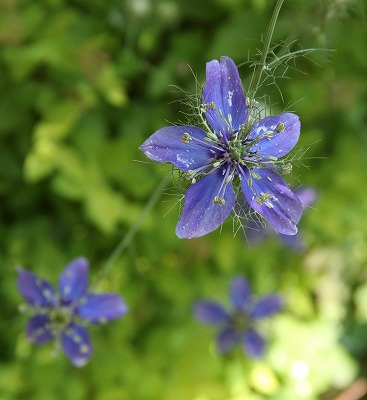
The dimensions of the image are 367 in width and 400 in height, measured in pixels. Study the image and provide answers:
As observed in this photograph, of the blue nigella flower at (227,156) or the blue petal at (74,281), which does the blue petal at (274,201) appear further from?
the blue petal at (74,281)

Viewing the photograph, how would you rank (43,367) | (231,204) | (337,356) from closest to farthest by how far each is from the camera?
(231,204) < (43,367) < (337,356)

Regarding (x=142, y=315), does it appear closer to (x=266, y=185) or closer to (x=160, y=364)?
(x=160, y=364)

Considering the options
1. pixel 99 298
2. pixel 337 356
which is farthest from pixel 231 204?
pixel 337 356

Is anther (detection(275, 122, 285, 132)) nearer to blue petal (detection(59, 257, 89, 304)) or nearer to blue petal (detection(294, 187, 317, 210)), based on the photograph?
blue petal (detection(294, 187, 317, 210))

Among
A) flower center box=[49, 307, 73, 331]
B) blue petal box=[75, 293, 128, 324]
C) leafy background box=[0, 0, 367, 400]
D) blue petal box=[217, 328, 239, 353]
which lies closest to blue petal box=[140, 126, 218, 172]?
blue petal box=[75, 293, 128, 324]

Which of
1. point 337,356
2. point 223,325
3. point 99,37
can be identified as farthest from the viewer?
point 337,356

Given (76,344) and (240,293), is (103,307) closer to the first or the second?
A: (76,344)

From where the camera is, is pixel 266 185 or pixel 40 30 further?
pixel 40 30

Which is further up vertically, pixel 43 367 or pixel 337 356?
pixel 43 367
